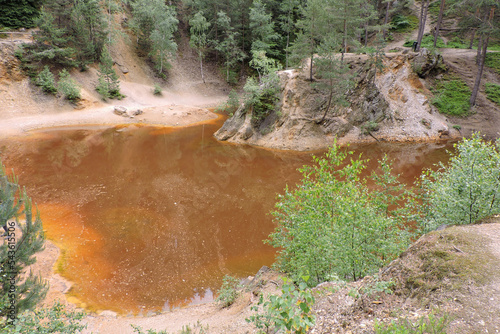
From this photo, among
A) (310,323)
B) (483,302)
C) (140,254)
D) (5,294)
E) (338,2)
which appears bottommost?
(140,254)

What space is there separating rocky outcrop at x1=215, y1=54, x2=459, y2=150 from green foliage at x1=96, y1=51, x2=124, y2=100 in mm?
15205

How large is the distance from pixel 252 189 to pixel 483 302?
12.9 meters

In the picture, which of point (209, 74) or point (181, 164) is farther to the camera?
point (209, 74)

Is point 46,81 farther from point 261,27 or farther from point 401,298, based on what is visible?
point 401,298

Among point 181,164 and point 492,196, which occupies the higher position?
point 492,196

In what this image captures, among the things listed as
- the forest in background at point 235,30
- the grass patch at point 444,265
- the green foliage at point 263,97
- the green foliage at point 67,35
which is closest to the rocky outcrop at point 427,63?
the forest in background at point 235,30

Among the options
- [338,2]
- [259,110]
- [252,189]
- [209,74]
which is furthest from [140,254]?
[209,74]

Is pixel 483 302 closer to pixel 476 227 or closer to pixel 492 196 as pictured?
pixel 476 227

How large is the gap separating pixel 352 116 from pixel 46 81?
98.9ft

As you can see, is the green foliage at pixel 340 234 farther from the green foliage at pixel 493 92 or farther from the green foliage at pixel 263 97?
the green foliage at pixel 493 92

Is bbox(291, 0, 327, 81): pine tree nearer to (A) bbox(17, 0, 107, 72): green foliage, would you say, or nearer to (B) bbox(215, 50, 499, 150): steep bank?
(B) bbox(215, 50, 499, 150): steep bank

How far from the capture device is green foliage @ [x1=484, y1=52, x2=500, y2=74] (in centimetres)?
2992

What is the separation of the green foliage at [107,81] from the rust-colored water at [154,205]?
324 inches

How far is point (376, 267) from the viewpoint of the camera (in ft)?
18.6
